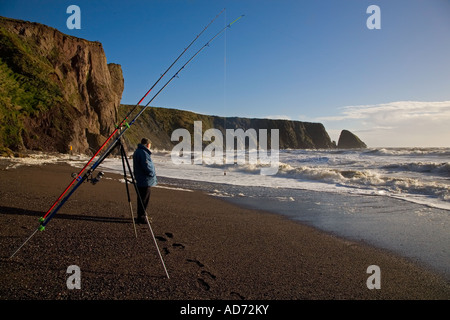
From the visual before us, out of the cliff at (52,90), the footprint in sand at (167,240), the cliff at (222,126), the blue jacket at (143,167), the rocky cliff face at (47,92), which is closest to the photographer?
the footprint in sand at (167,240)

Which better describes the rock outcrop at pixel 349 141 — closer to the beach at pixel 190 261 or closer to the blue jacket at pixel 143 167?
the beach at pixel 190 261

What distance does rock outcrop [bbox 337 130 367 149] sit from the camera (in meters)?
153

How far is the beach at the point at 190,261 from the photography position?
288cm

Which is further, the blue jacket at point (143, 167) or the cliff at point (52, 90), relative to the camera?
the cliff at point (52, 90)

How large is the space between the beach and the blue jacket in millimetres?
788

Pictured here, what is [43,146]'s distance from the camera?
26.6 m

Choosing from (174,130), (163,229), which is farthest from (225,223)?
(174,130)

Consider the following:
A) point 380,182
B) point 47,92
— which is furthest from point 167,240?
point 47,92

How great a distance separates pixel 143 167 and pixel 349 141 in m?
165

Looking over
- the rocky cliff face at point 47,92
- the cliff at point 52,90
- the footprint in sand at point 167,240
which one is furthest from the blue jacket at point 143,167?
the rocky cliff face at point 47,92

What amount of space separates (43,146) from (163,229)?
88.3 feet

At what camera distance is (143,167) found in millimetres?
5449

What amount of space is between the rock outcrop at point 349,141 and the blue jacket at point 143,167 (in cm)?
16235

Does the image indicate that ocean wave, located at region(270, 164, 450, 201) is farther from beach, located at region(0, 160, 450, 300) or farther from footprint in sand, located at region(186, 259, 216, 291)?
footprint in sand, located at region(186, 259, 216, 291)
